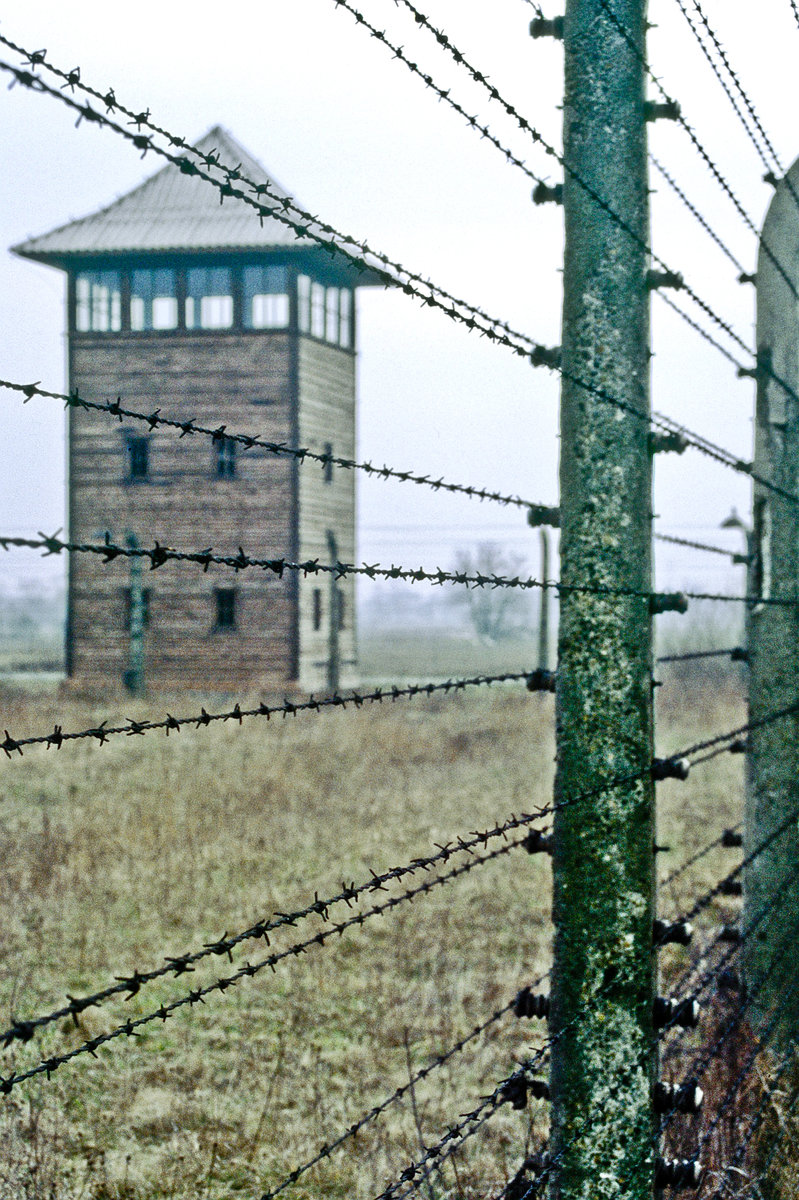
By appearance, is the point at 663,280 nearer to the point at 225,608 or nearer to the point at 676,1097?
the point at 676,1097

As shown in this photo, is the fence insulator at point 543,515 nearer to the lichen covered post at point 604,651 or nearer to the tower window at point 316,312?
the lichen covered post at point 604,651

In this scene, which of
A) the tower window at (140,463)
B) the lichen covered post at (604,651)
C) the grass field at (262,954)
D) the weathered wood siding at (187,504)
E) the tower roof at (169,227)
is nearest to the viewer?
the lichen covered post at (604,651)

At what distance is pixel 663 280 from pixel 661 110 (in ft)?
1.47

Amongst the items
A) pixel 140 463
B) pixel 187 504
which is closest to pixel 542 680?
pixel 187 504

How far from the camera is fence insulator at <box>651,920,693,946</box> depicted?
9.36 feet

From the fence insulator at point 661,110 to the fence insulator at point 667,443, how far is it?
2.74ft

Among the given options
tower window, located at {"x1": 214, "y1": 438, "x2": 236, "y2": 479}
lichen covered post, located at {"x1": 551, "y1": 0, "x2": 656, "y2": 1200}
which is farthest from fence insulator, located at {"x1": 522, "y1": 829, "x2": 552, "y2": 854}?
tower window, located at {"x1": 214, "y1": 438, "x2": 236, "y2": 479}

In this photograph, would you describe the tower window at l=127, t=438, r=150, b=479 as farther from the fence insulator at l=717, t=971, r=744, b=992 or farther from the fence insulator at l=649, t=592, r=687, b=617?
the fence insulator at l=649, t=592, r=687, b=617

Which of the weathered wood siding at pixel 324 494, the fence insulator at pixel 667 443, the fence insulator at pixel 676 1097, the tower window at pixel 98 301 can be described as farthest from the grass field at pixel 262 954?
the tower window at pixel 98 301

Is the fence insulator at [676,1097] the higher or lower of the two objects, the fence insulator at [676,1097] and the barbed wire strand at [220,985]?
the lower

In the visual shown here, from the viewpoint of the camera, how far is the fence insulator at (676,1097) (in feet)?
8.96

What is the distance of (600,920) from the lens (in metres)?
2.70

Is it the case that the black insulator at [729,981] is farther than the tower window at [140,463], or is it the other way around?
the tower window at [140,463]

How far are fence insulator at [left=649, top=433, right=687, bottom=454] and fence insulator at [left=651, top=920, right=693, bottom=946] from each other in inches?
48.3
